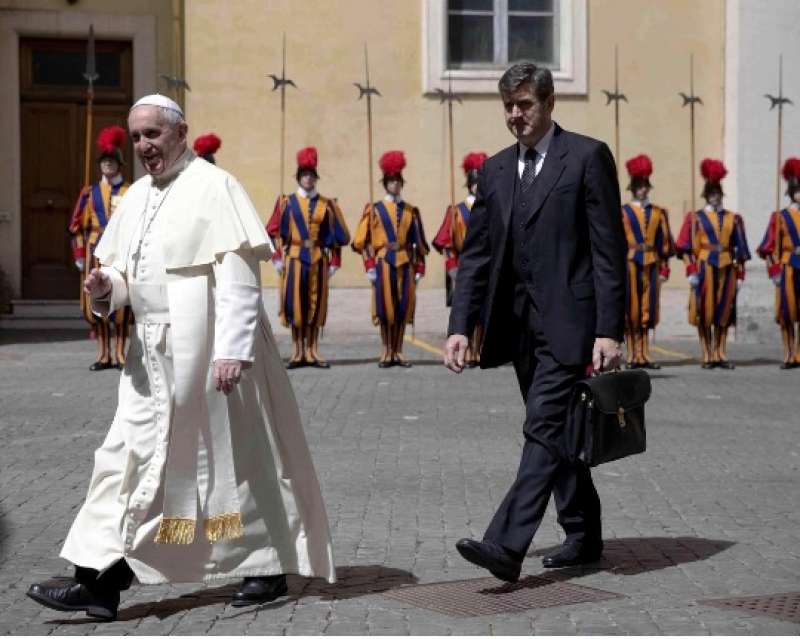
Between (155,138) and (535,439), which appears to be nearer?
Result: (155,138)

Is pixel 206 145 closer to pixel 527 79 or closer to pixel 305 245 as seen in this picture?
pixel 305 245

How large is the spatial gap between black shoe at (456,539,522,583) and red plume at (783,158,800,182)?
12.8 m

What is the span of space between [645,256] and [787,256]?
1392 mm

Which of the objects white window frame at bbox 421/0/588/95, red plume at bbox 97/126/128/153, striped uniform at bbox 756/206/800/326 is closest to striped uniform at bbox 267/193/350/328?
red plume at bbox 97/126/128/153

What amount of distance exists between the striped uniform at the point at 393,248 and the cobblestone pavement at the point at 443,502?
1744 millimetres

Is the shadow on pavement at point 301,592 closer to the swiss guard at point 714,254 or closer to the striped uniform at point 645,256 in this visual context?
the striped uniform at point 645,256

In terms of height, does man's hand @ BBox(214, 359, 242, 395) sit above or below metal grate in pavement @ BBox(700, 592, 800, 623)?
above

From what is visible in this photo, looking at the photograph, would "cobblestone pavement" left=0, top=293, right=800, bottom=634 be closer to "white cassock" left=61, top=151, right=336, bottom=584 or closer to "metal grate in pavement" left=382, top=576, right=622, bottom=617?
"metal grate in pavement" left=382, top=576, right=622, bottom=617

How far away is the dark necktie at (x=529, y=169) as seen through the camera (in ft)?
24.6

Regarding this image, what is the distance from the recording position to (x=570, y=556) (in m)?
7.65

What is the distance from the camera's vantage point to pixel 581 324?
7.32 meters

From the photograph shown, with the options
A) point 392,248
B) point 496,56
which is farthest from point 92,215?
point 496,56

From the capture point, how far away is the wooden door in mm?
22609

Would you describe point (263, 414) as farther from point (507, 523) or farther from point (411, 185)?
point (411, 185)
